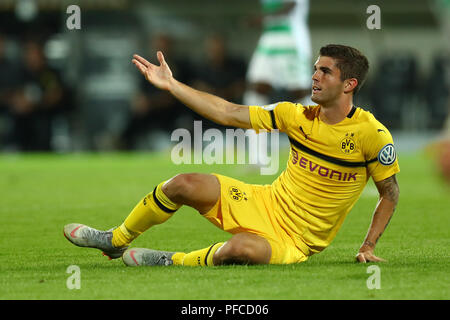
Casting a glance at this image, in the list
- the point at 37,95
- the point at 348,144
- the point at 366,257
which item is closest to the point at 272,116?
the point at 348,144

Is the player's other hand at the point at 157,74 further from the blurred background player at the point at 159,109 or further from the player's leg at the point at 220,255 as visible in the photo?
the blurred background player at the point at 159,109

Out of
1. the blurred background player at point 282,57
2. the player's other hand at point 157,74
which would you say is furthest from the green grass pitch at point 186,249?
the blurred background player at point 282,57

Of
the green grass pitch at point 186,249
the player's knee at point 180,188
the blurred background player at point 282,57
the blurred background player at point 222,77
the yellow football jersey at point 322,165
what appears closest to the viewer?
the green grass pitch at point 186,249

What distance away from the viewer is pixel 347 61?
18.1 ft

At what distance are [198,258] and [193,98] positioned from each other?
0.87 metres

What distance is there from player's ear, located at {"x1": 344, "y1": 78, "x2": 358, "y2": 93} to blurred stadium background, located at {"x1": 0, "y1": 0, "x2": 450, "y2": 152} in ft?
37.9

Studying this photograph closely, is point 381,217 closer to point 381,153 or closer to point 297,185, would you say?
point 381,153

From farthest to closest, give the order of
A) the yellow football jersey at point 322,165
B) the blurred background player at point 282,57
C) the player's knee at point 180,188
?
the blurred background player at point 282,57 < the yellow football jersey at point 322,165 < the player's knee at point 180,188

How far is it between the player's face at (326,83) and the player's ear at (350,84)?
0.02 metres

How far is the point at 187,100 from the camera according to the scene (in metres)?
5.35

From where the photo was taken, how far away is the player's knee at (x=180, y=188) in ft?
Answer: 17.5

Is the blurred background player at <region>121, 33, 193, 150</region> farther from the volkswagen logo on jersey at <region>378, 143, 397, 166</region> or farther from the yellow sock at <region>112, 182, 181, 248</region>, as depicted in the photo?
the volkswagen logo on jersey at <region>378, 143, 397, 166</region>

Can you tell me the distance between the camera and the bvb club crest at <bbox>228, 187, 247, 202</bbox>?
5500mm

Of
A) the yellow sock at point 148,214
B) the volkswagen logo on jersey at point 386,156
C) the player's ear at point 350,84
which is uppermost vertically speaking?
the player's ear at point 350,84
